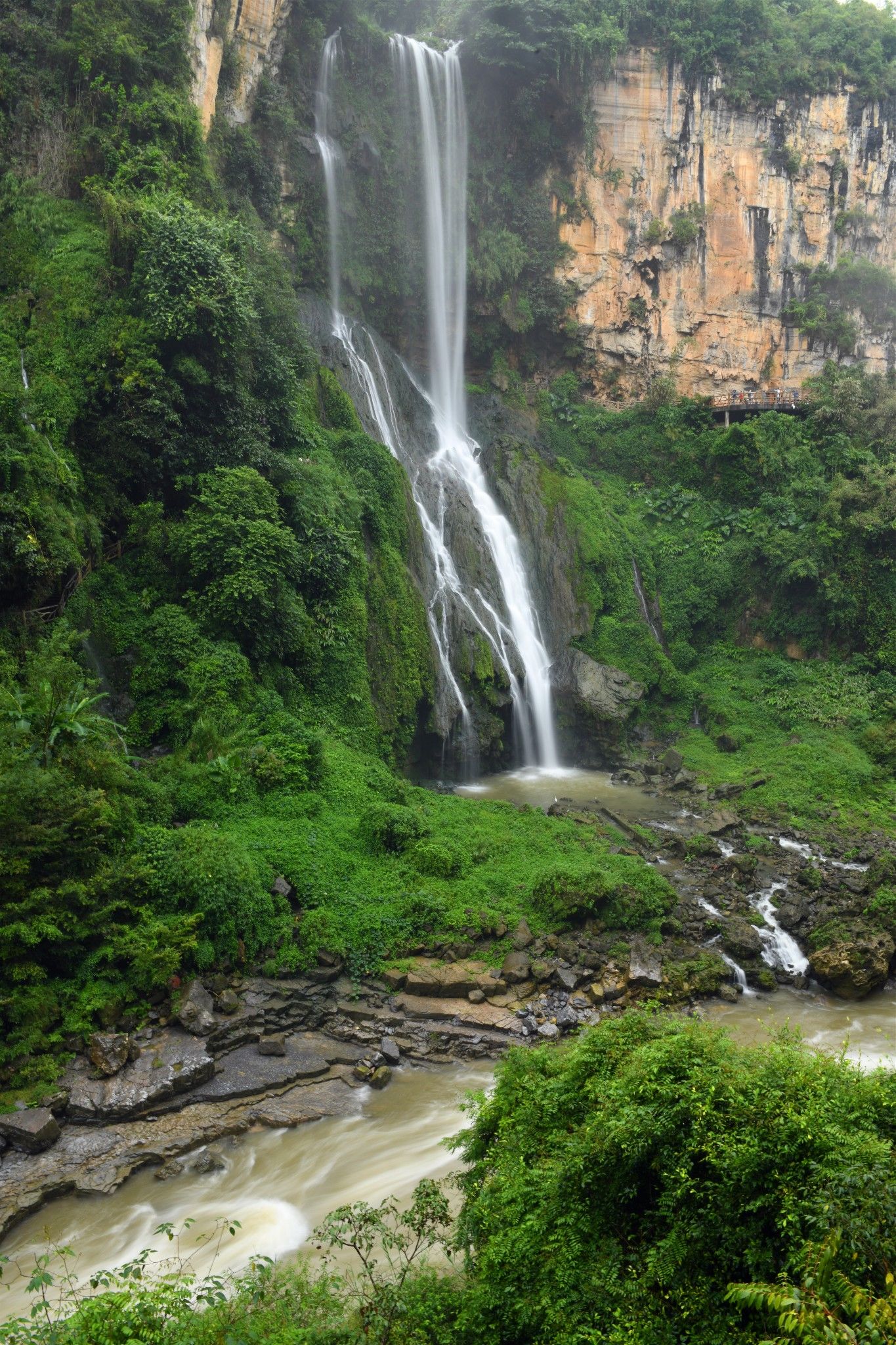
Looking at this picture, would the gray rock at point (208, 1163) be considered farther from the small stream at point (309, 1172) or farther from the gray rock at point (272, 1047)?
the gray rock at point (272, 1047)

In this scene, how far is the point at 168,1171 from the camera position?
27.6 feet

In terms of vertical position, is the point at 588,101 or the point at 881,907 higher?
the point at 588,101

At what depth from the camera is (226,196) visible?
22.6m

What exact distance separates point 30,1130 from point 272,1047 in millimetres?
2614

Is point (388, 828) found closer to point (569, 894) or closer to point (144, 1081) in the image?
point (569, 894)

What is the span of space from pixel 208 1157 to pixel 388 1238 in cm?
273

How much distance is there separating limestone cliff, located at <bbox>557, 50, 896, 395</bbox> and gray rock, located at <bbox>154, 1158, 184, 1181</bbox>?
92.2ft

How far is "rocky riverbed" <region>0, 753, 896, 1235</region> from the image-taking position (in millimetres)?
8727

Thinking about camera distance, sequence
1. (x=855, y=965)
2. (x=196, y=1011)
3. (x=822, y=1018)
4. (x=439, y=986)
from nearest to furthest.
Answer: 1. (x=196, y=1011)
2. (x=439, y=986)
3. (x=822, y=1018)
4. (x=855, y=965)

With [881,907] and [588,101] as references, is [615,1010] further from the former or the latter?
[588,101]

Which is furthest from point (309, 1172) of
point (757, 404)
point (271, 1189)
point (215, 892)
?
point (757, 404)

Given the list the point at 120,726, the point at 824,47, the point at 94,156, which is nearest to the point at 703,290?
the point at 824,47

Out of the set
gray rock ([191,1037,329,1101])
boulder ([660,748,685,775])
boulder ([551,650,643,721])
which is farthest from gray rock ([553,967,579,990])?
boulder ([551,650,643,721])

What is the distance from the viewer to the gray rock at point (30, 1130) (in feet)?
27.6
